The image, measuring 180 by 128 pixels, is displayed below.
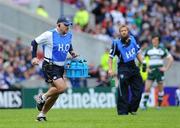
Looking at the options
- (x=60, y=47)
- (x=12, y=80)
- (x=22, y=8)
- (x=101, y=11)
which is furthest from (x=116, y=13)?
(x=60, y=47)

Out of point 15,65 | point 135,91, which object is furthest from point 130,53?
point 15,65

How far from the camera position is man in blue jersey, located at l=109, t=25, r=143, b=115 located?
2169cm

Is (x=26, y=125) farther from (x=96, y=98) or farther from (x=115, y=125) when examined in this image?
(x=96, y=98)

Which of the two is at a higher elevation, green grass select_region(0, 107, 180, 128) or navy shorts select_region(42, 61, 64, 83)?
navy shorts select_region(42, 61, 64, 83)

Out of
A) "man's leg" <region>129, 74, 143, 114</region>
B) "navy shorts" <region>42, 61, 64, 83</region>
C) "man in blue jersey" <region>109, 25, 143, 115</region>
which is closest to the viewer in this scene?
"navy shorts" <region>42, 61, 64, 83</region>

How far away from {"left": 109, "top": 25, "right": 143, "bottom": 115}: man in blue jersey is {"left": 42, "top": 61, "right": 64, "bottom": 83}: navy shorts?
2.83 m

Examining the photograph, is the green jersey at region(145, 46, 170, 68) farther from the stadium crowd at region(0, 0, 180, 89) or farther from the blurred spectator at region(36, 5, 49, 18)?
the blurred spectator at region(36, 5, 49, 18)

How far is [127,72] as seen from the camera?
2183 centimetres

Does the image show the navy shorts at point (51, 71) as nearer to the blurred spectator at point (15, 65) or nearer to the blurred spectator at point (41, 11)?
the blurred spectator at point (15, 65)

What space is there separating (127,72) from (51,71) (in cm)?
344

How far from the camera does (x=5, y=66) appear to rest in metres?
30.8

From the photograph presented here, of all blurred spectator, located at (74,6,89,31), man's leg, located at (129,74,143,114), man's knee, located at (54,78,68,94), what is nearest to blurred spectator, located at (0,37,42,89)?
blurred spectator, located at (74,6,89,31)

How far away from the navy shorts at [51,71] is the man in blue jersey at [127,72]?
111 inches

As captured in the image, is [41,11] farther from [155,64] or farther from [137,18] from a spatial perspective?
[155,64]
